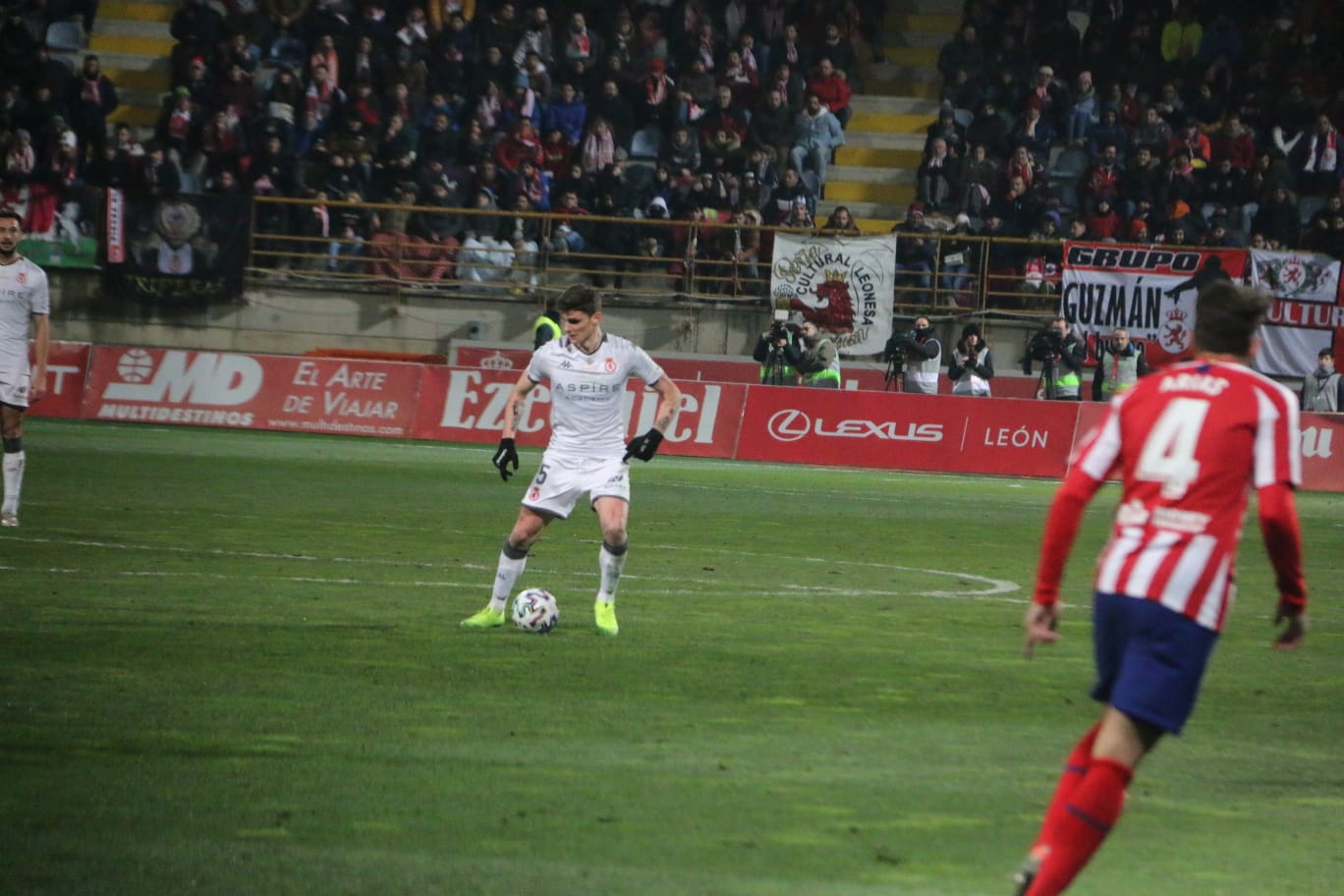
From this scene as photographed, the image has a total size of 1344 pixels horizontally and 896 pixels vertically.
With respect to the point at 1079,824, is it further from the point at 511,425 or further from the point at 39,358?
the point at 39,358

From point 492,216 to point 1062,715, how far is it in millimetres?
A: 24812

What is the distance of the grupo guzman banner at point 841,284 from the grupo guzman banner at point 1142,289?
2.69m

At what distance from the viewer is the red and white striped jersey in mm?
5246

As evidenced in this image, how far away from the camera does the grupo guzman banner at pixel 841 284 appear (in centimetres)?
3014

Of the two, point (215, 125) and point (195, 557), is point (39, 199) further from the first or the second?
point (195, 557)

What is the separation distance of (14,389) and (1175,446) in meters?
11.5

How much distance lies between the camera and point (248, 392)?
93.6 ft

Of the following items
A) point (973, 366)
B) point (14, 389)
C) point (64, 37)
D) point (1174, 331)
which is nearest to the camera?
point (14, 389)

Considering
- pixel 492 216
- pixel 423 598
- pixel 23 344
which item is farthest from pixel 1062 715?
pixel 492 216

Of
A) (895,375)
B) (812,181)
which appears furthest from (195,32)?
(895,375)

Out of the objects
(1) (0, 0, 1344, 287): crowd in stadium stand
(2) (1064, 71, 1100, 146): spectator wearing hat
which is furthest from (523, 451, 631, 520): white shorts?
(2) (1064, 71, 1100, 146): spectator wearing hat

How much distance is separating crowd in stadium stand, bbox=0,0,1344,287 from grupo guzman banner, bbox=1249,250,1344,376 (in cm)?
175

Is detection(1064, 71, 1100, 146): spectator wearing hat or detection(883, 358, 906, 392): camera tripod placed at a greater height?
detection(1064, 71, 1100, 146): spectator wearing hat

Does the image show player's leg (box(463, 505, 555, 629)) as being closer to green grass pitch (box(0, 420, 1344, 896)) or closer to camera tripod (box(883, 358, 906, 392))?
green grass pitch (box(0, 420, 1344, 896))
